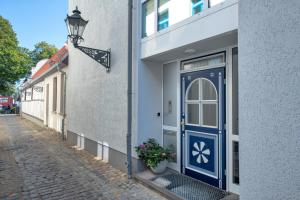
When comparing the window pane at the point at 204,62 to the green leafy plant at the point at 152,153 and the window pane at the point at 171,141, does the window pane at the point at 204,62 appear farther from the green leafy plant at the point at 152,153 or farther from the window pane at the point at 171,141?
the green leafy plant at the point at 152,153

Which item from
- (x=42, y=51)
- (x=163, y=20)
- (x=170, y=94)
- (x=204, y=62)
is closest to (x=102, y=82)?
(x=170, y=94)

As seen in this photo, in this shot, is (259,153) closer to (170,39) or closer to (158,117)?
(170,39)

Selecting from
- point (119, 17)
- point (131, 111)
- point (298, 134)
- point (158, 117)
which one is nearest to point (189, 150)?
point (158, 117)

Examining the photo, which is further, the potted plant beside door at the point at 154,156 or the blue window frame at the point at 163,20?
the potted plant beside door at the point at 154,156

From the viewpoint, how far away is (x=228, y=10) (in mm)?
3121

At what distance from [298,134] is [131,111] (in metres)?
3.28

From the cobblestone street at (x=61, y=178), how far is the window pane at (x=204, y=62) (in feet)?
7.85

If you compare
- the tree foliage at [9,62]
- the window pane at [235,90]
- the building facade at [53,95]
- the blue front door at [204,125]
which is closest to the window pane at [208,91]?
the blue front door at [204,125]

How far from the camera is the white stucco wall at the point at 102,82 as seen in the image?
17.3ft

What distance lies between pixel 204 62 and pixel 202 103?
2.45 ft

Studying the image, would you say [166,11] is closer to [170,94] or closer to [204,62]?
[204,62]

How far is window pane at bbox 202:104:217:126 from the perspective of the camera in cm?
396

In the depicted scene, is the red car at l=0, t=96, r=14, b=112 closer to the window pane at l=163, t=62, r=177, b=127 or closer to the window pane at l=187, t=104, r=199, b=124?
the window pane at l=163, t=62, r=177, b=127

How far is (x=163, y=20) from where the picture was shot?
4.49m
